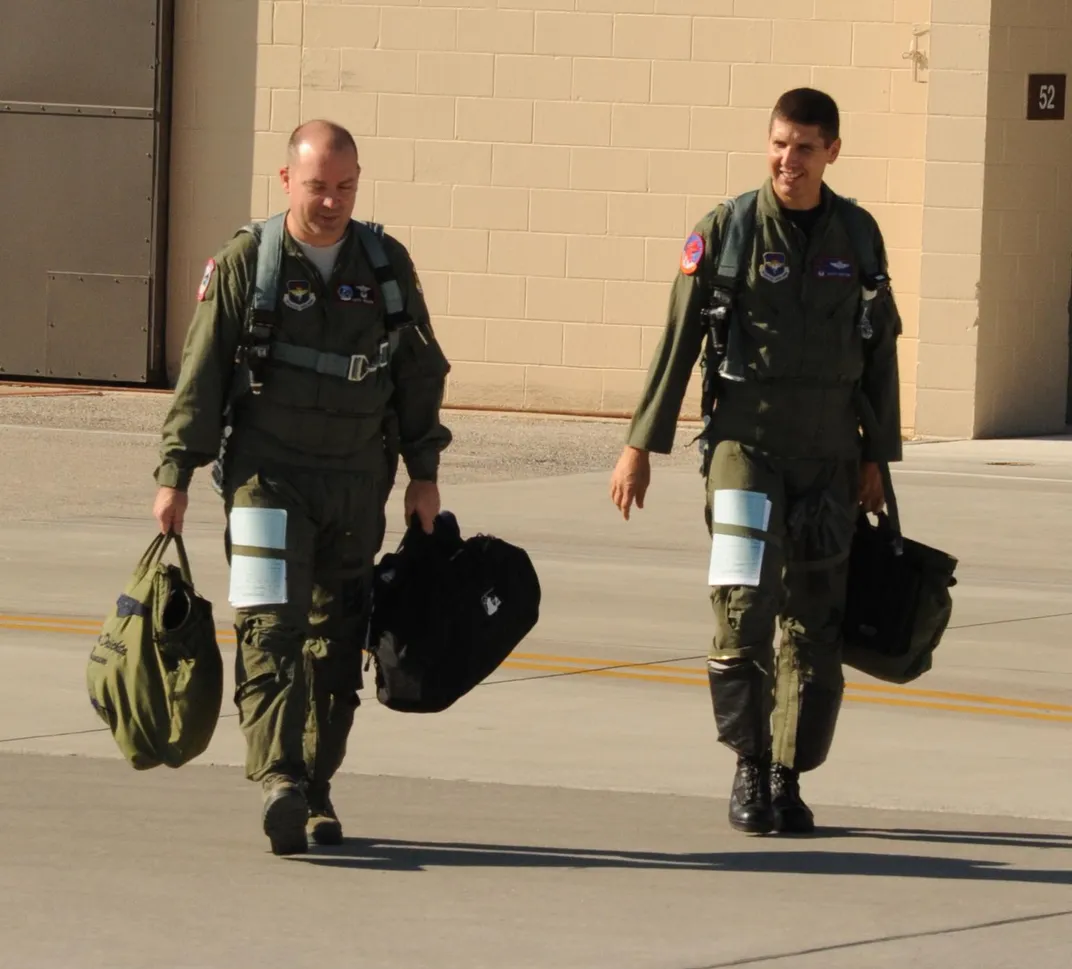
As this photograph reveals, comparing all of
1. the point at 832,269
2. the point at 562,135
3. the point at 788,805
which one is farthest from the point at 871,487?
the point at 562,135

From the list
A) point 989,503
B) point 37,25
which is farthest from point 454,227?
point 989,503

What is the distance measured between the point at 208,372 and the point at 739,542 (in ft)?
4.73

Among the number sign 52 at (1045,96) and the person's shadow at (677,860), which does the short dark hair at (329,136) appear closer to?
the person's shadow at (677,860)

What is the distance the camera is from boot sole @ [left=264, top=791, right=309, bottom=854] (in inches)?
232

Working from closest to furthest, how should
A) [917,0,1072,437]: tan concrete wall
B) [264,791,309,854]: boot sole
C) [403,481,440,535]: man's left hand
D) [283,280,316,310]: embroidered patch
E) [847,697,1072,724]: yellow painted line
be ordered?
[264,791,309,854]: boot sole
[283,280,316,310]: embroidered patch
[403,481,440,535]: man's left hand
[847,697,1072,724]: yellow painted line
[917,0,1072,437]: tan concrete wall

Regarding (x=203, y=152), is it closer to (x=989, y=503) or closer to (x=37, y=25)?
(x=37, y=25)

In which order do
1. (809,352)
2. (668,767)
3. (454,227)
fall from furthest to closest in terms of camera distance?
(454,227) → (668,767) → (809,352)

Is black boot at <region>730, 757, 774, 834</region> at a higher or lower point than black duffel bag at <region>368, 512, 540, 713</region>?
lower

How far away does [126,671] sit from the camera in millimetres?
5988

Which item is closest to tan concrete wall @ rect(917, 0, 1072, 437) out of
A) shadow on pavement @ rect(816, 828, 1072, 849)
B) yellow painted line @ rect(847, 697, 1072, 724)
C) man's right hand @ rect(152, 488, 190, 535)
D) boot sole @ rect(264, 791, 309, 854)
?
yellow painted line @ rect(847, 697, 1072, 724)

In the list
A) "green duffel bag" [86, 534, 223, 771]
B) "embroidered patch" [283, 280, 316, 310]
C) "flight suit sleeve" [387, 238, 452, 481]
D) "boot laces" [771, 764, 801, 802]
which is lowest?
"boot laces" [771, 764, 801, 802]

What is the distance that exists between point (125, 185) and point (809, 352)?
13572 mm

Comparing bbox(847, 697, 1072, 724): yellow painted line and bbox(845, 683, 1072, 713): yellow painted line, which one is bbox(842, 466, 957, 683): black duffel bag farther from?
bbox(845, 683, 1072, 713): yellow painted line

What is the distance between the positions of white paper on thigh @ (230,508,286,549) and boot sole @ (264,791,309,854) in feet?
1.99
